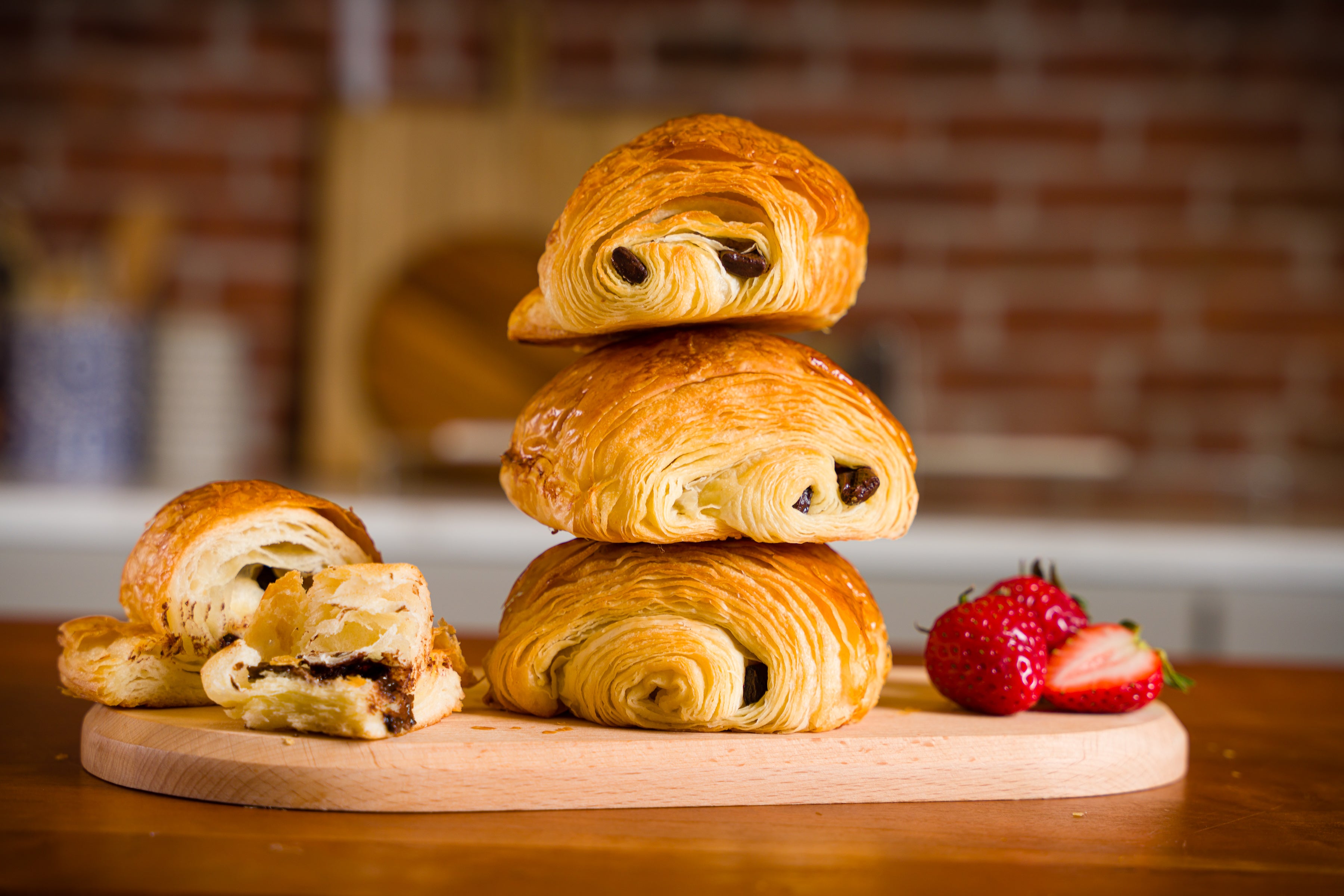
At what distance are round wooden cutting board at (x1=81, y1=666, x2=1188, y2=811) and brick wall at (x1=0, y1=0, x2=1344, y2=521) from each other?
183 cm

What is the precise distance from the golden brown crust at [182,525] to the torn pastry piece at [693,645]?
0.15m

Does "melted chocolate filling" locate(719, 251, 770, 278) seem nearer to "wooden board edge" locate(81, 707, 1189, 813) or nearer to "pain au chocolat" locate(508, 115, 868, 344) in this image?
"pain au chocolat" locate(508, 115, 868, 344)

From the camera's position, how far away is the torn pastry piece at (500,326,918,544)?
2.79 feet

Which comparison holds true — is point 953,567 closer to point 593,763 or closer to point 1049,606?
point 1049,606

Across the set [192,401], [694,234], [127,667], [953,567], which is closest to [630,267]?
[694,234]

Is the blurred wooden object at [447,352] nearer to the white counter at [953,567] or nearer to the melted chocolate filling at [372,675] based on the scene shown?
the white counter at [953,567]

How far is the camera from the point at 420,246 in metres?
2.73

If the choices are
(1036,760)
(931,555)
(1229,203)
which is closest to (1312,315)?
(1229,203)

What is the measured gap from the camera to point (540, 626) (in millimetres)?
894

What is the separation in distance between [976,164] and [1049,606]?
191 centimetres

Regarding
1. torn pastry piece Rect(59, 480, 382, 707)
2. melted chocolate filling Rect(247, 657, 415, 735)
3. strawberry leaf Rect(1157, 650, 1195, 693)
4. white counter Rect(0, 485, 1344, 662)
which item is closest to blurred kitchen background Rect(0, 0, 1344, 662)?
white counter Rect(0, 485, 1344, 662)

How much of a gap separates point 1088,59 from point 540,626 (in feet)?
7.43

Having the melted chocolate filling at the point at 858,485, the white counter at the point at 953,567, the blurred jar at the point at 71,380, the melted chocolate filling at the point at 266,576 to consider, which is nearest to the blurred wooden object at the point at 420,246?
the blurred jar at the point at 71,380

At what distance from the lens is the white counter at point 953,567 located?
2.09 m
